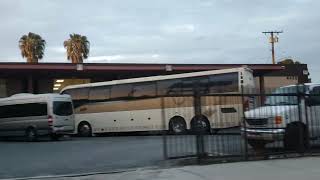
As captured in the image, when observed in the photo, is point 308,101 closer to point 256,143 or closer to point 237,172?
point 256,143

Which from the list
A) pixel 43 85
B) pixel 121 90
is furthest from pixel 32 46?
pixel 121 90

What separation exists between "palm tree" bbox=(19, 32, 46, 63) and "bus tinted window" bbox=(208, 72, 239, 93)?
44.5m

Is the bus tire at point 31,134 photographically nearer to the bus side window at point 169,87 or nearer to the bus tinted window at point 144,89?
the bus tinted window at point 144,89

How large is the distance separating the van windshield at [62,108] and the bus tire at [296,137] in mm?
17434

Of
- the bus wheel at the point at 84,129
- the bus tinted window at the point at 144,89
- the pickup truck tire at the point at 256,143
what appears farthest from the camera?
the bus wheel at the point at 84,129

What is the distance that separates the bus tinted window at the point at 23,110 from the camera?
3306 cm

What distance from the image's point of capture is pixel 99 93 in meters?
36.1

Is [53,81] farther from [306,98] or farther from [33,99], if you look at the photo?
[306,98]

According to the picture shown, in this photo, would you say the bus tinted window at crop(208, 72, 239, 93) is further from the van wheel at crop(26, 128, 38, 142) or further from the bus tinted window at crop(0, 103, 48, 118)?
Result: the van wheel at crop(26, 128, 38, 142)

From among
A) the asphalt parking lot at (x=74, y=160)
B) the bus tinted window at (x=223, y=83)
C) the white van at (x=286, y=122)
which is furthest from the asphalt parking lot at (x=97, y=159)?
the bus tinted window at (x=223, y=83)

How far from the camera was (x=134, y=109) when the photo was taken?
1374 inches

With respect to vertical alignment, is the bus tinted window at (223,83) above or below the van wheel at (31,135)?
above

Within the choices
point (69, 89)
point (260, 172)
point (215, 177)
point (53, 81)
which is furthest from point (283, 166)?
point (53, 81)

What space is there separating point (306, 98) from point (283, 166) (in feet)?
10.1
